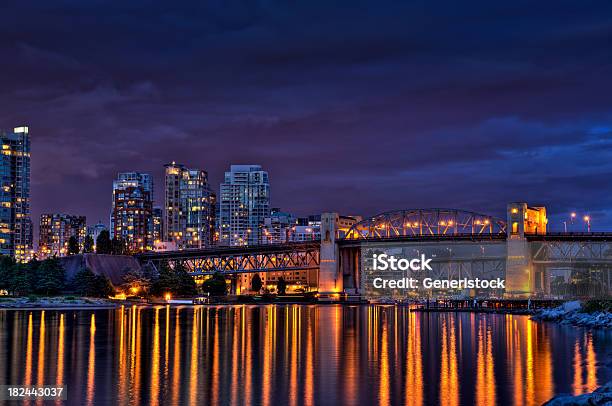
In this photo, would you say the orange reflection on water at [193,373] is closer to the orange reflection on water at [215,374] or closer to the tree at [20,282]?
the orange reflection on water at [215,374]

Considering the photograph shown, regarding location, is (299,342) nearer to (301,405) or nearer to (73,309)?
(301,405)

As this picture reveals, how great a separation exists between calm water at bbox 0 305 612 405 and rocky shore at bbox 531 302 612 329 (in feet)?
28.3

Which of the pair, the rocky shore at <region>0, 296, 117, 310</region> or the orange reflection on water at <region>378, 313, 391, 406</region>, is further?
the rocky shore at <region>0, 296, 117, 310</region>

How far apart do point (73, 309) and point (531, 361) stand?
344 feet

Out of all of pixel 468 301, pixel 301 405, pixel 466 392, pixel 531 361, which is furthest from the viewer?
pixel 468 301

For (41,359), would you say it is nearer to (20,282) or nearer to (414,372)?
(414,372)

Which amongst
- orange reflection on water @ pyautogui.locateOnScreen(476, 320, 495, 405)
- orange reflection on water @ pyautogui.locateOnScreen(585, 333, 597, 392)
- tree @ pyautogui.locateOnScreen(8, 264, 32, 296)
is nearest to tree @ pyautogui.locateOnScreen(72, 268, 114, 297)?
tree @ pyautogui.locateOnScreen(8, 264, 32, 296)

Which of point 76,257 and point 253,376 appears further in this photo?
point 76,257

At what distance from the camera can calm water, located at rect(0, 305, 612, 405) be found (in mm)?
40531

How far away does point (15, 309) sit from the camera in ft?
464

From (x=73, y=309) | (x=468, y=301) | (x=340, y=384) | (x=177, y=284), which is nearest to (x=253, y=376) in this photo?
(x=340, y=384)

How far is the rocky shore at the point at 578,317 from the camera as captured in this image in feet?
311

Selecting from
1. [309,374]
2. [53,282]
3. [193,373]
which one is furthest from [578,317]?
[53,282]

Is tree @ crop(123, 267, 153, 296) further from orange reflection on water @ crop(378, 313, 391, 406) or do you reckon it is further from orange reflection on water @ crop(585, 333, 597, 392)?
orange reflection on water @ crop(585, 333, 597, 392)
